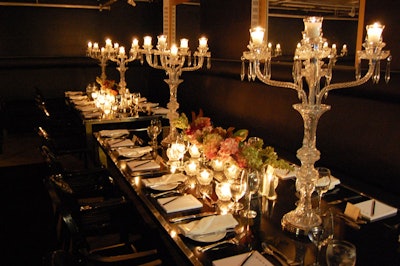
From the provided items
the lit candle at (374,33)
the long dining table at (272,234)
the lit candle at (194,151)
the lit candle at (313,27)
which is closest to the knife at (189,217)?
the long dining table at (272,234)

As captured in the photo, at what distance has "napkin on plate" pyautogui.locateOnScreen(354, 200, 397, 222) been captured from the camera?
73.9 inches

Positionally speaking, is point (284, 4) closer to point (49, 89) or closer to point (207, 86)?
point (207, 86)

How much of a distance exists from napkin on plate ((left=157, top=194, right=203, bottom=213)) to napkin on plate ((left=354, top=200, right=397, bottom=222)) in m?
0.81

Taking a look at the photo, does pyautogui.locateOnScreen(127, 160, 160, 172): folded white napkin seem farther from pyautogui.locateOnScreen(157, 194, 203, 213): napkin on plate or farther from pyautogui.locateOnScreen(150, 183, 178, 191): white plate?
pyautogui.locateOnScreen(157, 194, 203, 213): napkin on plate

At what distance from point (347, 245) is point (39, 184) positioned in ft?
13.2

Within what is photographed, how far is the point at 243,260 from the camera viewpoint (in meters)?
1.50

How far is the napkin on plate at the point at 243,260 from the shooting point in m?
1.48

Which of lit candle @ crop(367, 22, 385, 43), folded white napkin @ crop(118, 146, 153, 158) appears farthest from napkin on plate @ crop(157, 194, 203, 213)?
lit candle @ crop(367, 22, 385, 43)

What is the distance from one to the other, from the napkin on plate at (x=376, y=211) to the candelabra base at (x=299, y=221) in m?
0.26

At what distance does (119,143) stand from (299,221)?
181 cm

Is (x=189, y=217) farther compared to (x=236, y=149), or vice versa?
(x=236, y=149)

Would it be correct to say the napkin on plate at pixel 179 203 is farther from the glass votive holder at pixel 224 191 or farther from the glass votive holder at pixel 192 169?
the glass votive holder at pixel 192 169

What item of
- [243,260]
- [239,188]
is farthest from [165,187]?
[243,260]

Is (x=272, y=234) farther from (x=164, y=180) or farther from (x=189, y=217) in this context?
(x=164, y=180)
